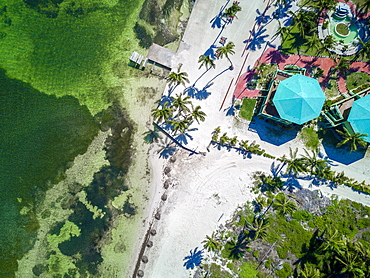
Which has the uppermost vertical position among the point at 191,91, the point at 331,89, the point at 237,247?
the point at 331,89

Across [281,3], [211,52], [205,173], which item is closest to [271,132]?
[205,173]

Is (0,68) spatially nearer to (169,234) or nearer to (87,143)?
(87,143)

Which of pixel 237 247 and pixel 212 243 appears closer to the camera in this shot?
pixel 212 243

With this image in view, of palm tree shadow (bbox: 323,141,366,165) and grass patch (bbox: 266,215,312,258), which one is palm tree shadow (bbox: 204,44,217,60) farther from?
grass patch (bbox: 266,215,312,258)

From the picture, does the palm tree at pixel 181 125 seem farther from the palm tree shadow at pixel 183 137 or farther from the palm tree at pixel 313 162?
the palm tree at pixel 313 162

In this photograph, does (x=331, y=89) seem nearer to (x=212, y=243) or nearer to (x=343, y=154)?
(x=343, y=154)

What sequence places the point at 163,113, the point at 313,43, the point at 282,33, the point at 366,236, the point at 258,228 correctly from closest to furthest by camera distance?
1. the point at 163,113
2. the point at 258,228
3. the point at 313,43
4. the point at 366,236
5. the point at 282,33

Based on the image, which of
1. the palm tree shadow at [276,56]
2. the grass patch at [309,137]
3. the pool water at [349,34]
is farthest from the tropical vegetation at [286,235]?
the pool water at [349,34]

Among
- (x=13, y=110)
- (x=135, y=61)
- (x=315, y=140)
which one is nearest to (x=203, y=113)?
(x=135, y=61)
